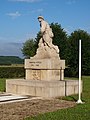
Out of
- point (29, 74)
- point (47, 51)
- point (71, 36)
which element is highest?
point (71, 36)

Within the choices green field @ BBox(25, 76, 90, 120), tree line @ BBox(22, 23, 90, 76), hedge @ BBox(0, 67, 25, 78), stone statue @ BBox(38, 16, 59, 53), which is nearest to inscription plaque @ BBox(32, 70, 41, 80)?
stone statue @ BBox(38, 16, 59, 53)

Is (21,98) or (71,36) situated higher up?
(71,36)

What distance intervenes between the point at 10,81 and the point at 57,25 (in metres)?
27.1

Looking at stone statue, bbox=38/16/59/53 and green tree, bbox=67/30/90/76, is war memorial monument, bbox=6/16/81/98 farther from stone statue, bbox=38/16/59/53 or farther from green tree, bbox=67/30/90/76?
green tree, bbox=67/30/90/76

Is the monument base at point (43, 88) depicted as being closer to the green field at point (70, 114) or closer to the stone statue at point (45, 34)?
the stone statue at point (45, 34)

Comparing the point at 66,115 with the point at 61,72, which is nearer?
the point at 66,115

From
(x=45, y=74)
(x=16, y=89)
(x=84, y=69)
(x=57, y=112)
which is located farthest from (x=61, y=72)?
(x=84, y=69)

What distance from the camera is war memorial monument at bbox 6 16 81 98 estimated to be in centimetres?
1254

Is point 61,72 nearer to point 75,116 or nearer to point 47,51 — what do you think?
point 47,51

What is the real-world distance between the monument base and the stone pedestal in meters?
0.78

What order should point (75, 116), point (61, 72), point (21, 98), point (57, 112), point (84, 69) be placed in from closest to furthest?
point (75, 116), point (57, 112), point (21, 98), point (61, 72), point (84, 69)

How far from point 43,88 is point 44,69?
155cm

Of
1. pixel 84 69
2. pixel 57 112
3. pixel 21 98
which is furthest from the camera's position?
pixel 84 69

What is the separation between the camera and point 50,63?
1361 centimetres
